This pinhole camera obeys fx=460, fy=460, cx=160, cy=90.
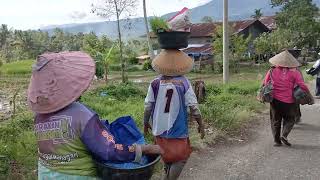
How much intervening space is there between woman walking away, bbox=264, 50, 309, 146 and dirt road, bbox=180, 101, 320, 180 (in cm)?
47

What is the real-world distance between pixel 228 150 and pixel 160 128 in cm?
313

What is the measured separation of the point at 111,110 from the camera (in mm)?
10562

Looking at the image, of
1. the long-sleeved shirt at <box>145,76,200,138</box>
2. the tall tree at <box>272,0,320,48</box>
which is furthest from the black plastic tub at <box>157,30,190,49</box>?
the tall tree at <box>272,0,320,48</box>

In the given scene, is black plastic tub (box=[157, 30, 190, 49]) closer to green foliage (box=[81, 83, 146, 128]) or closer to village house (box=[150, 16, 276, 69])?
green foliage (box=[81, 83, 146, 128])

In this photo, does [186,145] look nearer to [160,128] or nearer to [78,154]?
[160,128]

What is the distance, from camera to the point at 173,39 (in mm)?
4605

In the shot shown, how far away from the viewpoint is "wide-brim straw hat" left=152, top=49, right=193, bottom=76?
460 cm

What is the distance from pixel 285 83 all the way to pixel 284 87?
0.07 m

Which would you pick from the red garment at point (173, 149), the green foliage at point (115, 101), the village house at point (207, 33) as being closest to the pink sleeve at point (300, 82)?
the green foliage at point (115, 101)

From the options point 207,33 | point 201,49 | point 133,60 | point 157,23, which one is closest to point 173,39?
point 157,23

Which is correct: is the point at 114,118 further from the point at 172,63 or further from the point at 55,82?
the point at 55,82

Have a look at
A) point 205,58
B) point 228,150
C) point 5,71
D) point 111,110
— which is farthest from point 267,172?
point 205,58

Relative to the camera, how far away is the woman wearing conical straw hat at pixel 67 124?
2.80m

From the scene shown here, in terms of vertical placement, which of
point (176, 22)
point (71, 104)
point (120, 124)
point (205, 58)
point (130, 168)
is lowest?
point (205, 58)
